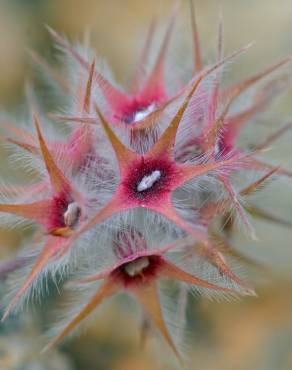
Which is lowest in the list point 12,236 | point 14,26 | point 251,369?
point 251,369

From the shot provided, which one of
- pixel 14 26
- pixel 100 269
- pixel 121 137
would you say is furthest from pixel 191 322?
pixel 14 26

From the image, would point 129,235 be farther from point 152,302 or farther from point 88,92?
point 88,92

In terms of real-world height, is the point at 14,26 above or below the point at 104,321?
above

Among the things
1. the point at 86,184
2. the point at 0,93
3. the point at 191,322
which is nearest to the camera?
the point at 86,184

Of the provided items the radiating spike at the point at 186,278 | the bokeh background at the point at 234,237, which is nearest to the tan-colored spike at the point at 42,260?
the radiating spike at the point at 186,278

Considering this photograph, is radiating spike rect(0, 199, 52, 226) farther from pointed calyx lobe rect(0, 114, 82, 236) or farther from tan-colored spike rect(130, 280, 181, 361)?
tan-colored spike rect(130, 280, 181, 361)

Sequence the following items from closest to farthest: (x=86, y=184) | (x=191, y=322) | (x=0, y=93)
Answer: (x=86, y=184)
(x=191, y=322)
(x=0, y=93)

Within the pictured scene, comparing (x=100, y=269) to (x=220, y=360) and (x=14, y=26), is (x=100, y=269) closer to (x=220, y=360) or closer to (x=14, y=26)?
(x=220, y=360)
